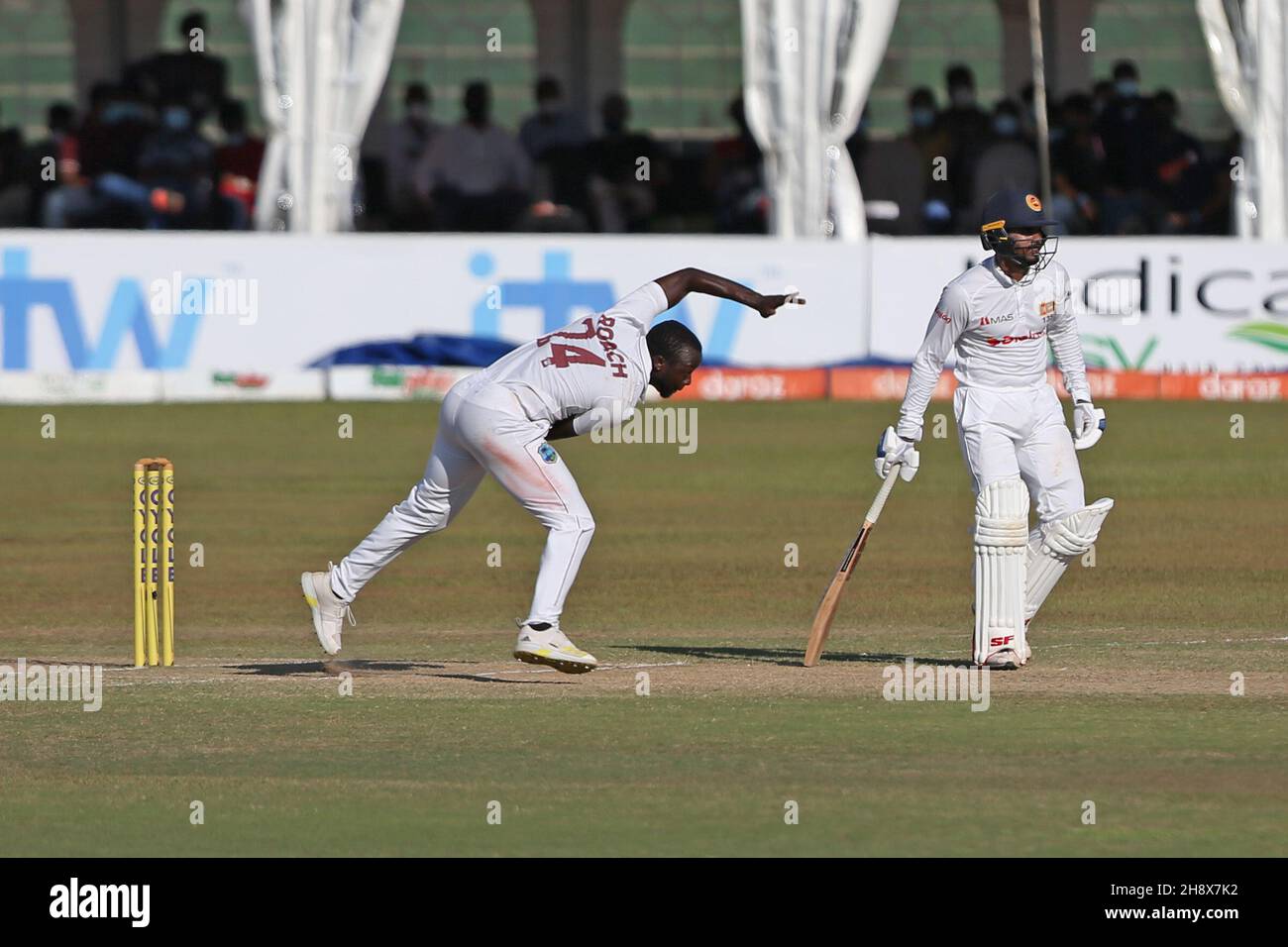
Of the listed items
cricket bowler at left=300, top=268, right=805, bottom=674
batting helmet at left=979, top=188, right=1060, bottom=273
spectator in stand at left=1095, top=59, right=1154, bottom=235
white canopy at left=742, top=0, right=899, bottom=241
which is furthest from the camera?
spectator in stand at left=1095, top=59, right=1154, bottom=235

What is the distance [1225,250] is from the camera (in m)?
26.5

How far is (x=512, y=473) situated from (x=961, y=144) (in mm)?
18755

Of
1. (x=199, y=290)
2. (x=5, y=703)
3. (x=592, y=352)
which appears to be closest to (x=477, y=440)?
(x=592, y=352)

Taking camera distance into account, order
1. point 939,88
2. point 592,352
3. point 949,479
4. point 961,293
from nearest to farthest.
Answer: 1. point 592,352
2. point 961,293
3. point 949,479
4. point 939,88

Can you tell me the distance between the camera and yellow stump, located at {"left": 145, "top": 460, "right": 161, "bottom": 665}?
39.7 feet

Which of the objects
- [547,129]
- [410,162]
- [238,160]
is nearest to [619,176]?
[547,129]

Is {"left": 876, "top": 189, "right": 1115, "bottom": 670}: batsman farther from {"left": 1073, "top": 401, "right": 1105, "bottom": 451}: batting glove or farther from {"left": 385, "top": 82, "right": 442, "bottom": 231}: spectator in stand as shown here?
{"left": 385, "top": 82, "right": 442, "bottom": 231}: spectator in stand

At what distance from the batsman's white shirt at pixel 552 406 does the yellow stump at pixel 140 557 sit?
1.37m

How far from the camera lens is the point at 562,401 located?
11594mm

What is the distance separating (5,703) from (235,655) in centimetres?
183

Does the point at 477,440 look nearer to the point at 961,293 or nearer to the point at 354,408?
the point at 961,293

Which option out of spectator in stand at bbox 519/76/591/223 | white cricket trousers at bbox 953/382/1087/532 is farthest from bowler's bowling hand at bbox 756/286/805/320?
spectator in stand at bbox 519/76/591/223

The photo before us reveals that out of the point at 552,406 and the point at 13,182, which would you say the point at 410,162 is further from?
the point at 552,406

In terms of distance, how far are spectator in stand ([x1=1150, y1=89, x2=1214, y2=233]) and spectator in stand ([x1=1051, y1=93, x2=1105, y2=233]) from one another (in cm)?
67
